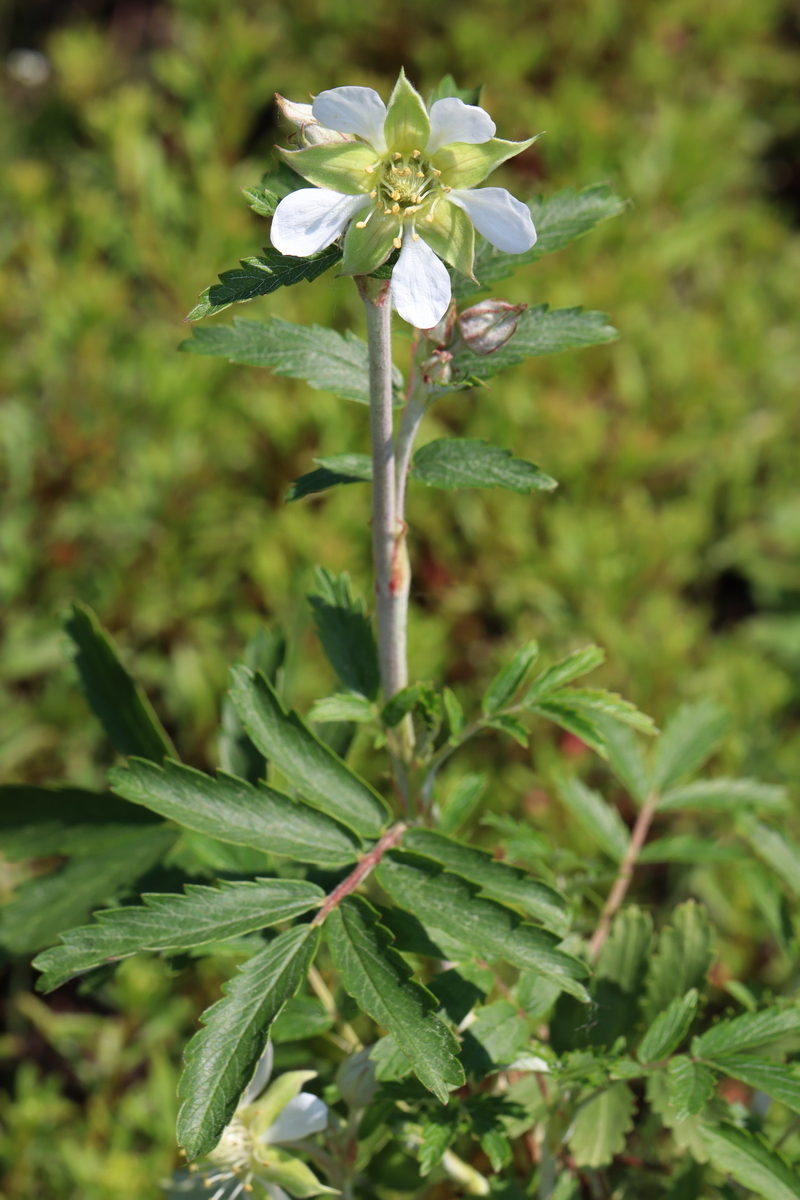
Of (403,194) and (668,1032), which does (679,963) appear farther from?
(403,194)

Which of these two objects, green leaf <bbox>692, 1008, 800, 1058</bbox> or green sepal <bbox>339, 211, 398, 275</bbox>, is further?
green leaf <bbox>692, 1008, 800, 1058</bbox>

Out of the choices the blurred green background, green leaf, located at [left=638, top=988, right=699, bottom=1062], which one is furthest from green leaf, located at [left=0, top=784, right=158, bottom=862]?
the blurred green background

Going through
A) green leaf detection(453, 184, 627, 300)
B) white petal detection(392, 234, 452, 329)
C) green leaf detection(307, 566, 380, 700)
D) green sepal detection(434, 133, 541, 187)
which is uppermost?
green sepal detection(434, 133, 541, 187)

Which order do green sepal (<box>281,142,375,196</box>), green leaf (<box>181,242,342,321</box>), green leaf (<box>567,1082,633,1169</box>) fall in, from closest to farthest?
green leaf (<box>181,242,342,321</box>), green sepal (<box>281,142,375,196</box>), green leaf (<box>567,1082,633,1169</box>)

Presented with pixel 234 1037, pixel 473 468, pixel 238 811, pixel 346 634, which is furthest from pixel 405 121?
pixel 234 1037

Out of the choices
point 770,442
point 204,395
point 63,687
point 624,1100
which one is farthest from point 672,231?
point 624,1100

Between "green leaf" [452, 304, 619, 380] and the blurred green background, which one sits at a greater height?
"green leaf" [452, 304, 619, 380]

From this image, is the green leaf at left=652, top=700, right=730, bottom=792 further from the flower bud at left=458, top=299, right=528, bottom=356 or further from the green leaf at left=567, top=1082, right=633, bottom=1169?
the flower bud at left=458, top=299, right=528, bottom=356

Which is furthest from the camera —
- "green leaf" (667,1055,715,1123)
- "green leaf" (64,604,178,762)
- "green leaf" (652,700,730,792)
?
"green leaf" (652,700,730,792)
